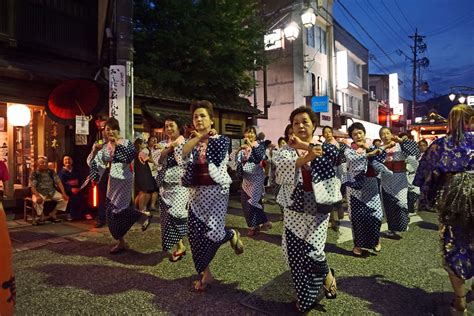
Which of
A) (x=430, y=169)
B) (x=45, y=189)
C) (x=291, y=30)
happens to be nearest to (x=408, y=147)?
(x=430, y=169)

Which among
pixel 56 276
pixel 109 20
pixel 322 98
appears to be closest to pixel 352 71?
pixel 322 98

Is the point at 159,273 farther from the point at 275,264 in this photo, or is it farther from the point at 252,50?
the point at 252,50

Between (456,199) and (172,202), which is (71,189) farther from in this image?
(456,199)

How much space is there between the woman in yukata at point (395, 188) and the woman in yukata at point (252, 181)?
2261mm

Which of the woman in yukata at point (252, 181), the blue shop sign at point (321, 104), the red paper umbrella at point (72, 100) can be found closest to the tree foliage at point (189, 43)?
the red paper umbrella at point (72, 100)

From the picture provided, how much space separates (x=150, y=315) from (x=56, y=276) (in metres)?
1.82

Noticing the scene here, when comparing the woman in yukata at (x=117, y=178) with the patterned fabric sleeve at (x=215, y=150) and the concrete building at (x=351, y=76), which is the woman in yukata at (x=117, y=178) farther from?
the concrete building at (x=351, y=76)

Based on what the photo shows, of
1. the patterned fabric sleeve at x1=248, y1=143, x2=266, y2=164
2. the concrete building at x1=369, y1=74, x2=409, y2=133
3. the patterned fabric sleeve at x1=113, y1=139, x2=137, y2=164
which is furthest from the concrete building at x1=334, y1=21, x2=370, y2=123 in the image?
the patterned fabric sleeve at x1=113, y1=139, x2=137, y2=164

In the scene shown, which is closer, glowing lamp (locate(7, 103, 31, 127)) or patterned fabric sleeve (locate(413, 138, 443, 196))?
patterned fabric sleeve (locate(413, 138, 443, 196))

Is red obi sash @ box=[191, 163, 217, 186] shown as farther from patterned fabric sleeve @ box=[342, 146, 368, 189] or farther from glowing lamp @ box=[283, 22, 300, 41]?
glowing lamp @ box=[283, 22, 300, 41]

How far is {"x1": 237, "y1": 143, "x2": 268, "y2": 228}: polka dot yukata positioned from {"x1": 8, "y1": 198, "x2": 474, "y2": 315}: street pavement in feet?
1.80

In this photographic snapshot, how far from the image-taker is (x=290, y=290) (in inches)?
148

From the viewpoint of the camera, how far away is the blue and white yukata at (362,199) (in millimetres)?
5109

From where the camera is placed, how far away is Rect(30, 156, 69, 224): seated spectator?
7.67 metres
